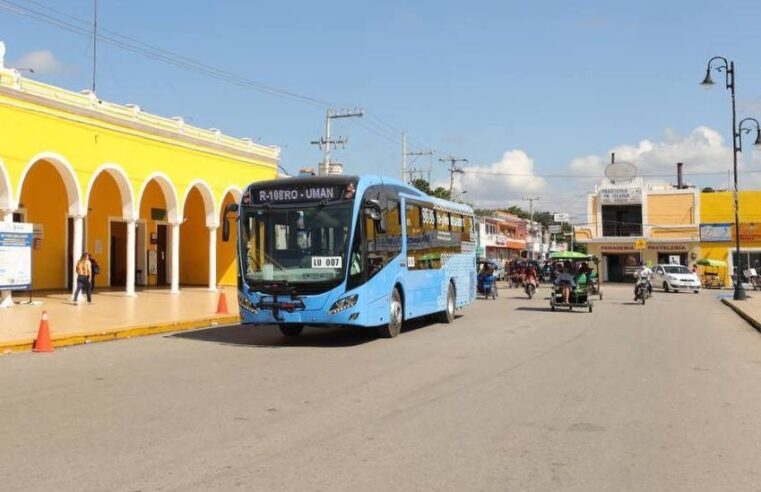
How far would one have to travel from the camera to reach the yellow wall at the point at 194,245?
3597 cm

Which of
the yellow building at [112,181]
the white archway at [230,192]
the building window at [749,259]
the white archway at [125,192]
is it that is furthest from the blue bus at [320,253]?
the building window at [749,259]

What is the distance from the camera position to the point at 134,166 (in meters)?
26.7

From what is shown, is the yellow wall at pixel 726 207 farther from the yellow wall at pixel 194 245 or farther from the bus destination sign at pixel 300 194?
the bus destination sign at pixel 300 194

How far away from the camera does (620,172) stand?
62.4 m

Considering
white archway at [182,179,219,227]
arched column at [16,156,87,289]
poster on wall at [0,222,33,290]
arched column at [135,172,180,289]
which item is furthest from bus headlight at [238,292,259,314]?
arched column at [135,172,180,289]

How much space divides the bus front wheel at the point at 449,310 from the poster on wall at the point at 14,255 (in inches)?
441

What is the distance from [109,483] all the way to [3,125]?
18958mm

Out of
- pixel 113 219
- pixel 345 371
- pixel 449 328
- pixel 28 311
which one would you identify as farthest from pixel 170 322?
pixel 113 219

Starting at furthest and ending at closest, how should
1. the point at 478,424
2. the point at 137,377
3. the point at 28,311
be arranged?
the point at 28,311 → the point at 137,377 → the point at 478,424

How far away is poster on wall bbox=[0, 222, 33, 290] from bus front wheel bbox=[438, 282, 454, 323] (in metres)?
11.2

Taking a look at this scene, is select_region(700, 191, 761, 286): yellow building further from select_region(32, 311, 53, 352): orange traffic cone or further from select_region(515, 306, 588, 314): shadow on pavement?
select_region(32, 311, 53, 352): orange traffic cone

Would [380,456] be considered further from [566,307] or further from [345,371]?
[566,307]

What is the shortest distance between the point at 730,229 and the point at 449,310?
46.7m

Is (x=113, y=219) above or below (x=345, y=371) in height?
above
